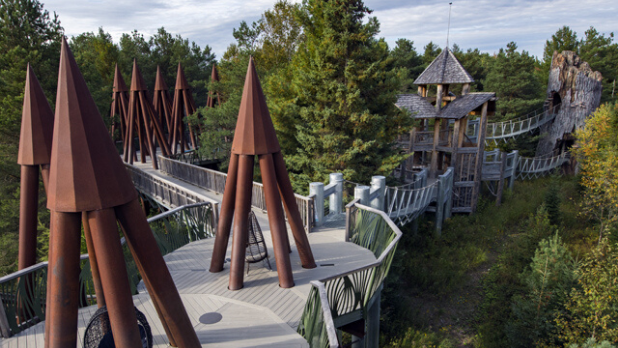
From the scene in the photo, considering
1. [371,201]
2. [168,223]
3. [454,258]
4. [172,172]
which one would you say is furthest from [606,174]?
[172,172]

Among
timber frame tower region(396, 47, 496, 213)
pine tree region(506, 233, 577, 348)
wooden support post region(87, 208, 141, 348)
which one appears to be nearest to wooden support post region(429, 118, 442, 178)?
timber frame tower region(396, 47, 496, 213)

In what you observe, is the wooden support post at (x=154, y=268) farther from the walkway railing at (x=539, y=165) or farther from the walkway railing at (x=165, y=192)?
the walkway railing at (x=539, y=165)

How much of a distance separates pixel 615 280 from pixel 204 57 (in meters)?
46.0

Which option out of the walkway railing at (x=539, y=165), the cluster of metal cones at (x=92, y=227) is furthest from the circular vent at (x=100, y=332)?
the walkway railing at (x=539, y=165)

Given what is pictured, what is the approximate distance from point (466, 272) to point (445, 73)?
1018 cm

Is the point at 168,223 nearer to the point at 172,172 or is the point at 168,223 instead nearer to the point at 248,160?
the point at 248,160

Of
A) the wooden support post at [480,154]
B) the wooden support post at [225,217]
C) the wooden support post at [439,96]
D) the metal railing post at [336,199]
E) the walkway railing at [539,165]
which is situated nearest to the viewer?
the wooden support post at [225,217]

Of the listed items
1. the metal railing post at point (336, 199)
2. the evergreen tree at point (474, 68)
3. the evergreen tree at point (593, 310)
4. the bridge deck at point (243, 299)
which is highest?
the evergreen tree at point (474, 68)

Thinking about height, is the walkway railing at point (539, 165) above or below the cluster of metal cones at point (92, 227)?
below

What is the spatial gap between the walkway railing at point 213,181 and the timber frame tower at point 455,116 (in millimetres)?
9661

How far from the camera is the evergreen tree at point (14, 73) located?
1491 cm

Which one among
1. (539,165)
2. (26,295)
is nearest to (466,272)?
(539,165)

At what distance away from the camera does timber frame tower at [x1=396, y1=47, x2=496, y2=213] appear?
18516 millimetres

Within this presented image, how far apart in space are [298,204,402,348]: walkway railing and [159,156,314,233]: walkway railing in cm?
126
